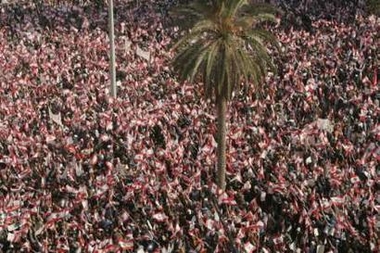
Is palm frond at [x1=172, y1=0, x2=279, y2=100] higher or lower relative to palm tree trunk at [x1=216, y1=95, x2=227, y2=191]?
higher

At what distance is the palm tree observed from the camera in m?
13.5

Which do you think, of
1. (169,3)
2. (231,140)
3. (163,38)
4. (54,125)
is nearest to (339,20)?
(163,38)

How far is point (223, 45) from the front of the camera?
44.4ft

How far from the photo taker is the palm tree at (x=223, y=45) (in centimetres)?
1348

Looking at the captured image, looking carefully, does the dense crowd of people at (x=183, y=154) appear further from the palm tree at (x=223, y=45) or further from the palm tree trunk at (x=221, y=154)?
the palm tree at (x=223, y=45)

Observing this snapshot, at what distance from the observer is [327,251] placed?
12664 mm

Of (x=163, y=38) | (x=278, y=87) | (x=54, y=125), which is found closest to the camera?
(x=54, y=125)

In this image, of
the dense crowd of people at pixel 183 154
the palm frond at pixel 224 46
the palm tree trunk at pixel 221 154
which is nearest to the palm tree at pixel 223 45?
the palm frond at pixel 224 46

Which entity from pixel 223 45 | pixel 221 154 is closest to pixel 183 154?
pixel 221 154

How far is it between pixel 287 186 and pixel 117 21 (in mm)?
18692

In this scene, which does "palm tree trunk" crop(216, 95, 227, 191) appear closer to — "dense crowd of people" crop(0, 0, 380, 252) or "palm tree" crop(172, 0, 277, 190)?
"dense crowd of people" crop(0, 0, 380, 252)

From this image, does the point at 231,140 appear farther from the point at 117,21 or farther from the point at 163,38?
the point at 117,21

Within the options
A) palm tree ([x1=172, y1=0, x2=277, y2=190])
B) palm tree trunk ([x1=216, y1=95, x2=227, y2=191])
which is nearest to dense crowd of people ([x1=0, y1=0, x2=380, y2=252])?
palm tree trunk ([x1=216, y1=95, x2=227, y2=191])

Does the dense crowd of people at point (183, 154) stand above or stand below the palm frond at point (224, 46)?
below
